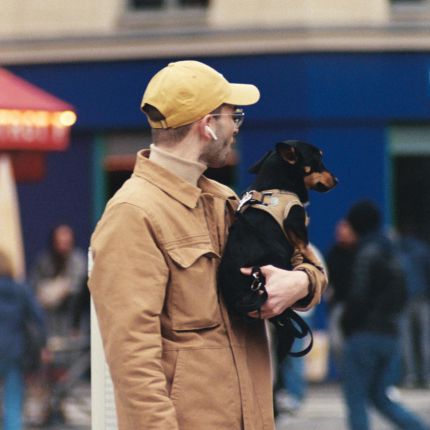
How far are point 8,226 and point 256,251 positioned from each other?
24.1 ft

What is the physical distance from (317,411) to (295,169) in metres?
8.10

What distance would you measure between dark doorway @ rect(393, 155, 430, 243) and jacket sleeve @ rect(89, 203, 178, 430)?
12110 mm

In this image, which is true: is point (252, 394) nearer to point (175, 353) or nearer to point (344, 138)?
point (175, 353)

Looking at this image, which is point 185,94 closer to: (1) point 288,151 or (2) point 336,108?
(1) point 288,151

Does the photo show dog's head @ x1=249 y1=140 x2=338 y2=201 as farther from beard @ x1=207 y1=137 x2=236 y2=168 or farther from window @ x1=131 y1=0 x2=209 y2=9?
window @ x1=131 y1=0 x2=209 y2=9

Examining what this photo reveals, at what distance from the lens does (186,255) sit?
3557 millimetres

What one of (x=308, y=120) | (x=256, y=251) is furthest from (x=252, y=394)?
(x=308, y=120)

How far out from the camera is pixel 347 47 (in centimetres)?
1531

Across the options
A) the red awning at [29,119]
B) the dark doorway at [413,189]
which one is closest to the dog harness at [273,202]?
the red awning at [29,119]

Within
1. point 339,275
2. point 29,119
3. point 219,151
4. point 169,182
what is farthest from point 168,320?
point 29,119

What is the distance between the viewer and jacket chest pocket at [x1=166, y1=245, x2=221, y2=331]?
3547 mm

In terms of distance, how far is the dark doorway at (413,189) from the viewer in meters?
15.4

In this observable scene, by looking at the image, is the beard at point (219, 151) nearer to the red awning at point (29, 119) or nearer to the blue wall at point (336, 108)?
the red awning at point (29, 119)

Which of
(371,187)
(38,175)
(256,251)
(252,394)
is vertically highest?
(256,251)
